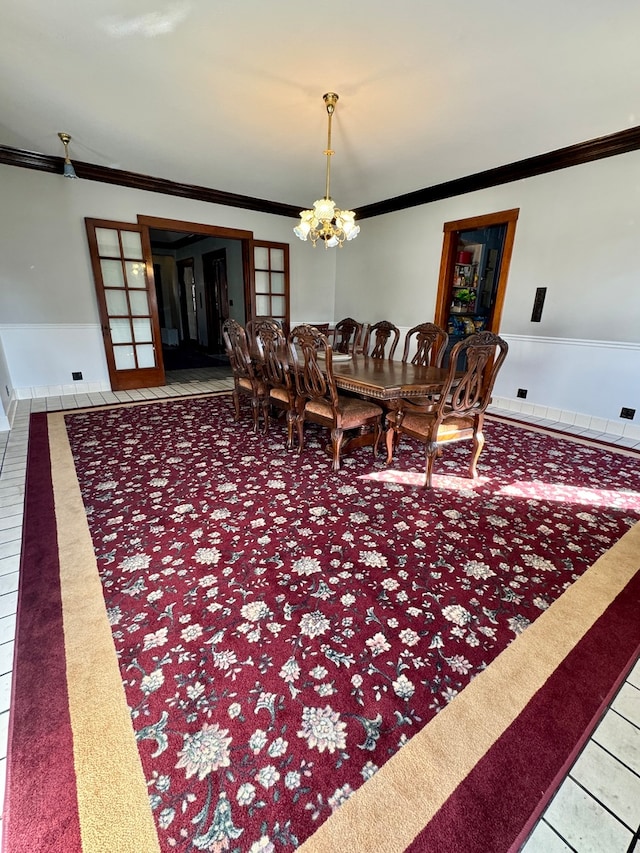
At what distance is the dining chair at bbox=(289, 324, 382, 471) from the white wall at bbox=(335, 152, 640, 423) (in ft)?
8.10

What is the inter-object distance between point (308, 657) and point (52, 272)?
513cm

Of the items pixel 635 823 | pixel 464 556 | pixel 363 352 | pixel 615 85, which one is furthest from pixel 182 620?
pixel 615 85

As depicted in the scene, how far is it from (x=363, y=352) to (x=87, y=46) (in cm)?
308

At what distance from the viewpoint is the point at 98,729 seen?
109 centimetres

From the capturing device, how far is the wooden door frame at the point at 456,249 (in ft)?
14.1

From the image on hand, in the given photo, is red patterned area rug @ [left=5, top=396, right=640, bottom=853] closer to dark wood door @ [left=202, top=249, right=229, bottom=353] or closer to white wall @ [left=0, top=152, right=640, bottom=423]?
white wall @ [left=0, top=152, right=640, bottom=423]

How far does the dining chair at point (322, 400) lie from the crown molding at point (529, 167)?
3.24 metres

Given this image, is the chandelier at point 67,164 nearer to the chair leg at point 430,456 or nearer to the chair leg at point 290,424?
the chair leg at point 290,424

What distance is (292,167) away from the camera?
437 centimetres

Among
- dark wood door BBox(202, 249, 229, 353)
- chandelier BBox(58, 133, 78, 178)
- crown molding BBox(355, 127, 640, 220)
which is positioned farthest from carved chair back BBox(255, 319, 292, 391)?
dark wood door BBox(202, 249, 229, 353)

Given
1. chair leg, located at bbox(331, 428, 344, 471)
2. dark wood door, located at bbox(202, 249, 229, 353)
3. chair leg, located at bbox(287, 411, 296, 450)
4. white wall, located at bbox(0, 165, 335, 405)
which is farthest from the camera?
dark wood door, located at bbox(202, 249, 229, 353)

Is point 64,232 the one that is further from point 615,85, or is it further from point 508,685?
point 508,685

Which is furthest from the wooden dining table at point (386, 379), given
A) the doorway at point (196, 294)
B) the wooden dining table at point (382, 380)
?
the doorway at point (196, 294)

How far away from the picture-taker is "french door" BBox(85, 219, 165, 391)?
15.4 ft
